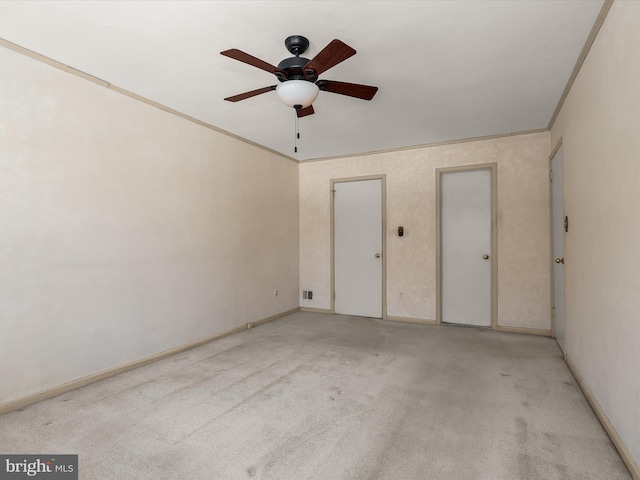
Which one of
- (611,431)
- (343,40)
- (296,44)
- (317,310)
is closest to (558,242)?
(611,431)

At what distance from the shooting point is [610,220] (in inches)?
82.4

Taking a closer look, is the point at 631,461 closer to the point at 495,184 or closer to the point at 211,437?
the point at 211,437

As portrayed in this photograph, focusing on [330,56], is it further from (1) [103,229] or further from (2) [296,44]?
(1) [103,229]

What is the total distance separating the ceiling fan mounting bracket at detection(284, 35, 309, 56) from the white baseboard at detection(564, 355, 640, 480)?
297cm

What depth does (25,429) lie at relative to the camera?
2.18 meters

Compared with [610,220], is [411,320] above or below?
below

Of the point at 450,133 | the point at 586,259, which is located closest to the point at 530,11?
the point at 586,259

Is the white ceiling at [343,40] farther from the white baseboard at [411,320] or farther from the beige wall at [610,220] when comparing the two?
the white baseboard at [411,320]

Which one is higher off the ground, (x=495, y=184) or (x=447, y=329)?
(x=495, y=184)

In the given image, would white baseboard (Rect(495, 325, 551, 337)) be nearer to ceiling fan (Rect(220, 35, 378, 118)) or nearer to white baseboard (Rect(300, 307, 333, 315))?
white baseboard (Rect(300, 307, 333, 315))

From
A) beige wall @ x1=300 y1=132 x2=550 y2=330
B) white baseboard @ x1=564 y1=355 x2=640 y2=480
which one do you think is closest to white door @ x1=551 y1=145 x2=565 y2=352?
beige wall @ x1=300 y1=132 x2=550 y2=330

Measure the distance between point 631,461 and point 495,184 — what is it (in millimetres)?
3447

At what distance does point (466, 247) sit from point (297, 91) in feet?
11.3

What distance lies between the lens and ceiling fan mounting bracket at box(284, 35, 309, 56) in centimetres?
232
